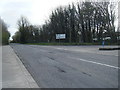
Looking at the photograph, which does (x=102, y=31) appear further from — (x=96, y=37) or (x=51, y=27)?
(x=51, y=27)

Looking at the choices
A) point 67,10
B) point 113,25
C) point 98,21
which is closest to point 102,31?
point 98,21

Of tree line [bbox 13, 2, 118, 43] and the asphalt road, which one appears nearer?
the asphalt road

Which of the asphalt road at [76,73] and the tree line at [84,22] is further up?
the tree line at [84,22]

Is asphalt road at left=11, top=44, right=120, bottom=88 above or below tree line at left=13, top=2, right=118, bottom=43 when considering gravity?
below

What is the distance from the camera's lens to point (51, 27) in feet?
314

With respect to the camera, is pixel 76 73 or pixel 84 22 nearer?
pixel 76 73

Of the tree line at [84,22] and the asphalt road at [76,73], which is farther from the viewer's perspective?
the tree line at [84,22]

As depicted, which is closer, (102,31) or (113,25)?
(113,25)

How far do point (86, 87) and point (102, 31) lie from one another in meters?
64.1

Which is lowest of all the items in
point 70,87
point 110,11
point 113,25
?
point 70,87

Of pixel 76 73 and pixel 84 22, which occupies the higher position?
pixel 84 22

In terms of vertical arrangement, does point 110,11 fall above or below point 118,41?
above

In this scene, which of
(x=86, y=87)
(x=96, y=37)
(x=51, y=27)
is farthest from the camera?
(x=51, y=27)

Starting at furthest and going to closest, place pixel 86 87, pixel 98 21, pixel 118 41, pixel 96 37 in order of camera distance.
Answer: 1. pixel 96 37
2. pixel 98 21
3. pixel 118 41
4. pixel 86 87
